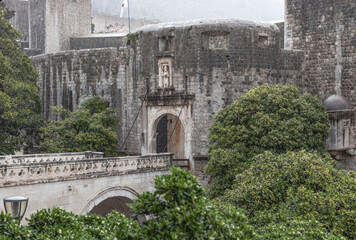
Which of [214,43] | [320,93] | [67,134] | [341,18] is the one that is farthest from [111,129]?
[341,18]

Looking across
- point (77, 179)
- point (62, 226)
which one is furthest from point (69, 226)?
point (77, 179)

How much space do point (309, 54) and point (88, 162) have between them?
1323 centimetres

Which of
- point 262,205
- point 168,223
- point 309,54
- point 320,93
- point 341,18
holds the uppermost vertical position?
point 341,18

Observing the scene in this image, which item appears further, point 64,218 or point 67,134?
point 67,134

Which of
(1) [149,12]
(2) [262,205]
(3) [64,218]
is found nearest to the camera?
(3) [64,218]

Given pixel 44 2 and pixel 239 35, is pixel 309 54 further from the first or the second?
pixel 44 2

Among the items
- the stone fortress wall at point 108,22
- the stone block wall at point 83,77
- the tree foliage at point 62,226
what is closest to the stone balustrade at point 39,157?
the stone block wall at point 83,77

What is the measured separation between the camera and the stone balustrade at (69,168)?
50.9 ft

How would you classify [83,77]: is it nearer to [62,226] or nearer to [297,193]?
[297,193]

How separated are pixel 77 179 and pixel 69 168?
0.55 metres

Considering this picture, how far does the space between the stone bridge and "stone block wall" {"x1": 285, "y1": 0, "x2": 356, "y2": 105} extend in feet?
30.0

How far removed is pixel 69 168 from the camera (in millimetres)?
17266

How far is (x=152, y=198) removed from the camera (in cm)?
760

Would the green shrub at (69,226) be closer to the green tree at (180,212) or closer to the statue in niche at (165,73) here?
the green tree at (180,212)
